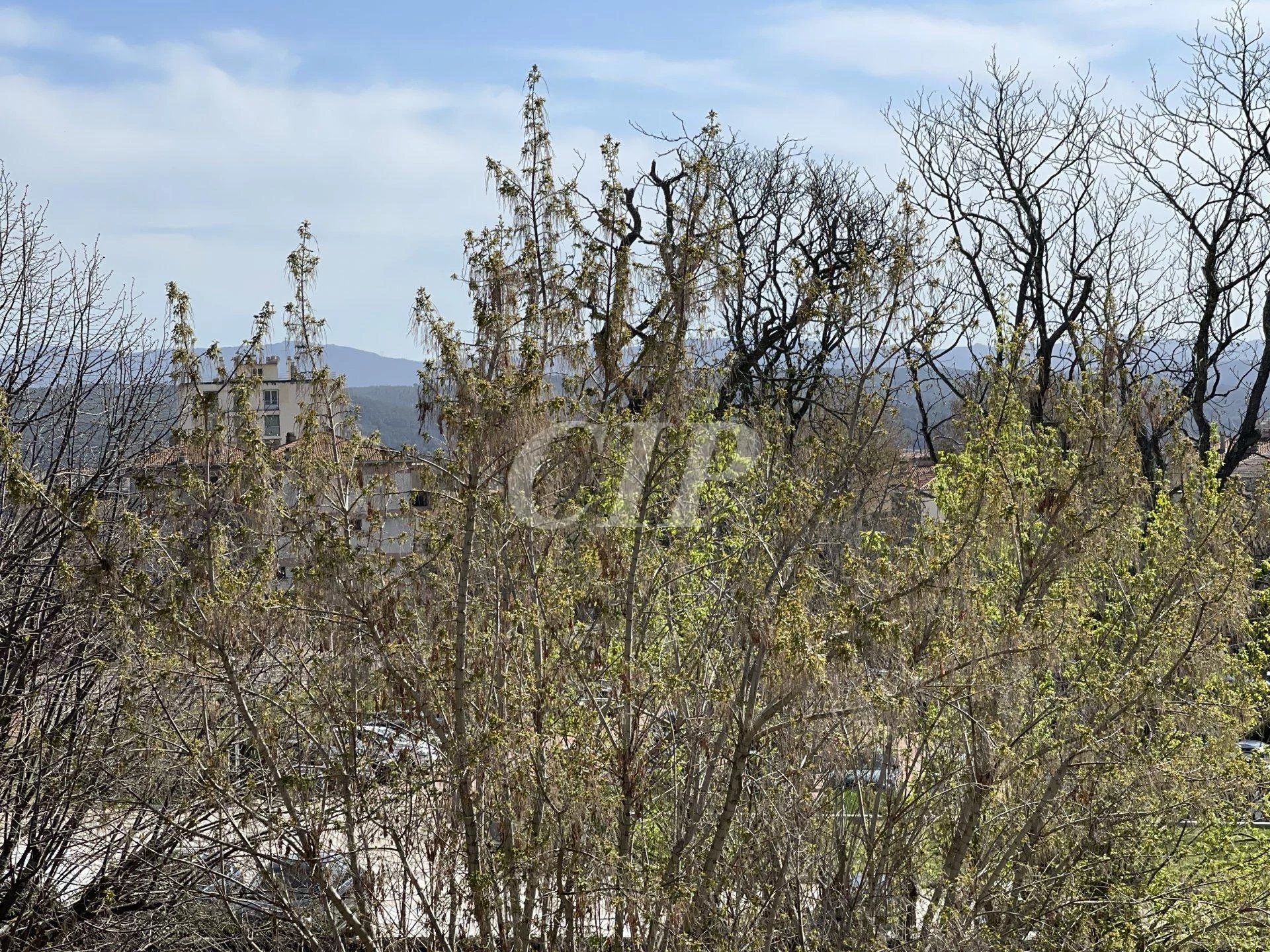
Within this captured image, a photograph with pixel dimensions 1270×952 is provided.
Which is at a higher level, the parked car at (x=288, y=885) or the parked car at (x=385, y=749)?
the parked car at (x=385, y=749)

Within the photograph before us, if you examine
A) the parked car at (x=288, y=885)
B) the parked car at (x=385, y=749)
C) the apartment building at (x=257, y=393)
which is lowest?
the parked car at (x=288, y=885)

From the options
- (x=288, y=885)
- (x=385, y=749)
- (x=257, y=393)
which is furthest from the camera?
(x=288, y=885)

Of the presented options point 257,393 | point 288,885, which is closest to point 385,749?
point 288,885

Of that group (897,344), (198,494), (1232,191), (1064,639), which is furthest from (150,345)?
(1232,191)

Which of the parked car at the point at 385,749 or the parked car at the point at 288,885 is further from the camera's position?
the parked car at the point at 385,749

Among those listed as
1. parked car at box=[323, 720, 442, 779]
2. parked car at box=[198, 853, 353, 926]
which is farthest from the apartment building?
parked car at box=[198, 853, 353, 926]

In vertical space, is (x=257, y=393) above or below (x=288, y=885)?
above

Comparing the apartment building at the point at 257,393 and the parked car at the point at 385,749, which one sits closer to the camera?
the apartment building at the point at 257,393

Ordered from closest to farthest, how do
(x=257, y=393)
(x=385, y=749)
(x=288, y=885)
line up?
(x=257, y=393)
(x=385, y=749)
(x=288, y=885)

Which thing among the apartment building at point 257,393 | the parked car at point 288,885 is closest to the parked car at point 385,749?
the parked car at point 288,885

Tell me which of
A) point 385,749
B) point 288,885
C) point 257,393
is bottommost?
point 288,885

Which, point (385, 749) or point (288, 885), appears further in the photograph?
point (288, 885)

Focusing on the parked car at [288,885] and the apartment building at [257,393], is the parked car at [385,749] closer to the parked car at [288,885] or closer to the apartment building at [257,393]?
the parked car at [288,885]

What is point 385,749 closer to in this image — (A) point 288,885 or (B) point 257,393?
(A) point 288,885
